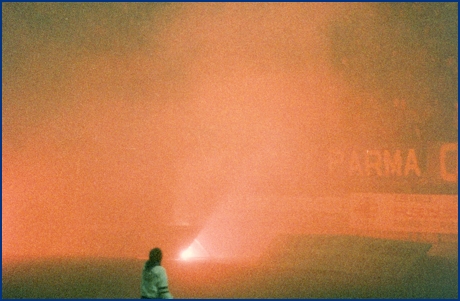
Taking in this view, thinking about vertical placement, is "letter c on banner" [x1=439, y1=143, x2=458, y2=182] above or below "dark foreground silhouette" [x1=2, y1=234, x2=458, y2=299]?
above

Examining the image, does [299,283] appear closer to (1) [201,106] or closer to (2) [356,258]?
(2) [356,258]

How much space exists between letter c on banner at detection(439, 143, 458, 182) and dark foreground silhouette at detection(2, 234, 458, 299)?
74.4 inches

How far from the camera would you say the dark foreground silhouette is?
6.25 meters

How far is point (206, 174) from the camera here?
16062 mm

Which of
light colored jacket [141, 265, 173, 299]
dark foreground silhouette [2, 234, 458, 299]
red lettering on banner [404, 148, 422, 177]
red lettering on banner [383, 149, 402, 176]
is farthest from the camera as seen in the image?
red lettering on banner [383, 149, 402, 176]

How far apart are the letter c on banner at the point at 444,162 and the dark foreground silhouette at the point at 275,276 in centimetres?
189

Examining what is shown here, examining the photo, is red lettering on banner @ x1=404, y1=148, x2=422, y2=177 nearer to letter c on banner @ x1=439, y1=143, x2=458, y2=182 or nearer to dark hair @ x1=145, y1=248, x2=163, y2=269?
letter c on banner @ x1=439, y1=143, x2=458, y2=182

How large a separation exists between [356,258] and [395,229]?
3.39 m

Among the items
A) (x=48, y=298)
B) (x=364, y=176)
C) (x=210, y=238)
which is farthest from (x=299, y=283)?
(x=364, y=176)

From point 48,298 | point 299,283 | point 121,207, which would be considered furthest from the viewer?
point 121,207

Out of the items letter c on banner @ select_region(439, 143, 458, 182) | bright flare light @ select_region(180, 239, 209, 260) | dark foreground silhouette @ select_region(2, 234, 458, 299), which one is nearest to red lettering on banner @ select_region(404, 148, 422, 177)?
letter c on banner @ select_region(439, 143, 458, 182)

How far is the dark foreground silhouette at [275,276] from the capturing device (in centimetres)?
625

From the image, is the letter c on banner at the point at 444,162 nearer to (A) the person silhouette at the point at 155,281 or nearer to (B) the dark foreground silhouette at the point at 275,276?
(B) the dark foreground silhouette at the point at 275,276

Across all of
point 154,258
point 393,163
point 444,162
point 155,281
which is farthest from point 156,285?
point 393,163
